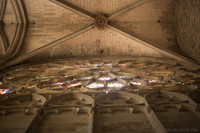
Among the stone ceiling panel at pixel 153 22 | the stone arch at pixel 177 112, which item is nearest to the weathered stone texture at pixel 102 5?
the stone ceiling panel at pixel 153 22

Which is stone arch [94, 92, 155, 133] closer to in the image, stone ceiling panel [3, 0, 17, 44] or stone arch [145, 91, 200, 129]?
stone arch [145, 91, 200, 129]

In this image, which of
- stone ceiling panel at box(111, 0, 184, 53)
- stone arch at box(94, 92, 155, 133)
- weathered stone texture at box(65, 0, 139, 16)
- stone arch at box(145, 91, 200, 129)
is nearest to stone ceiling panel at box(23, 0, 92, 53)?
weathered stone texture at box(65, 0, 139, 16)

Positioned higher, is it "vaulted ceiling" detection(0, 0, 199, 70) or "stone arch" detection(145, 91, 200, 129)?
"vaulted ceiling" detection(0, 0, 199, 70)

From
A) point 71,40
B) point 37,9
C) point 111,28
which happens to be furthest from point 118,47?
point 37,9

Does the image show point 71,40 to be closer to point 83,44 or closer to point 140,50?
point 83,44

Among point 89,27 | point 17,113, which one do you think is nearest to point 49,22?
point 89,27

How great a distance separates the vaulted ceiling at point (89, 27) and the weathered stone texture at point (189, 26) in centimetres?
38

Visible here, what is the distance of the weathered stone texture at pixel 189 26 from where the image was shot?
25.2ft

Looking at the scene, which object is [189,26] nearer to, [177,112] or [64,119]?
[177,112]

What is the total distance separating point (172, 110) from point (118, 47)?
7257mm

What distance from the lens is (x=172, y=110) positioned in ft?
11.3

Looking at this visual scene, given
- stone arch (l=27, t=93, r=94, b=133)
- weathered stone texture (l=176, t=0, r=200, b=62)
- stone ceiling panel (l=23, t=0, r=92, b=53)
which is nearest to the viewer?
stone arch (l=27, t=93, r=94, b=133)

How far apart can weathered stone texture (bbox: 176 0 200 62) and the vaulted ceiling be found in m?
0.38

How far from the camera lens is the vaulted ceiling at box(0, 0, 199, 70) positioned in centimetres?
947
